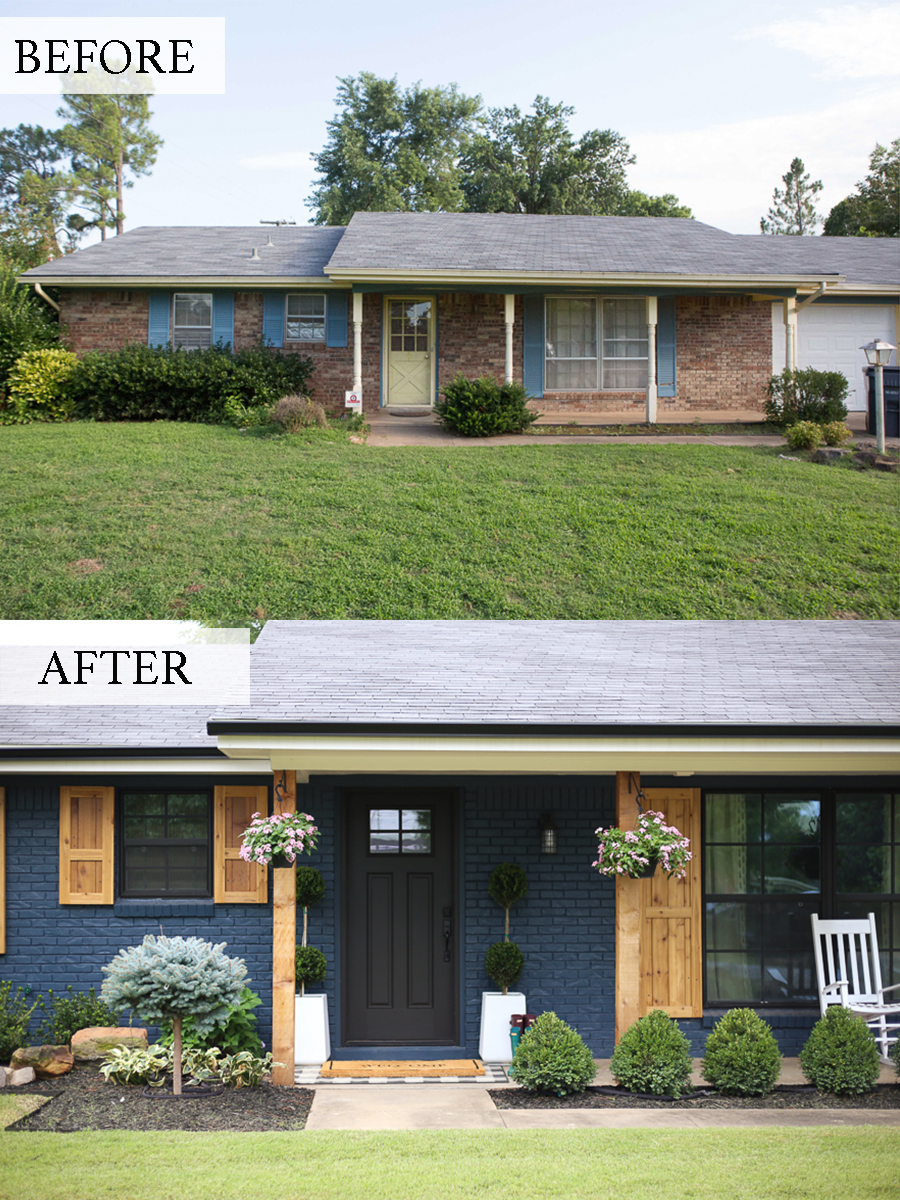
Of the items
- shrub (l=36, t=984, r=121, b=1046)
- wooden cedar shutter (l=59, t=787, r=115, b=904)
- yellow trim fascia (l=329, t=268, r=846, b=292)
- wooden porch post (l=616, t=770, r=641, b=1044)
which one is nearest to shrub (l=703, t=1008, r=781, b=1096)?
wooden porch post (l=616, t=770, r=641, b=1044)

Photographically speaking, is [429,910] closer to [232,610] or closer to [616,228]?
[232,610]

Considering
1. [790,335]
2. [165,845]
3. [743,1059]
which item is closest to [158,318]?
[790,335]

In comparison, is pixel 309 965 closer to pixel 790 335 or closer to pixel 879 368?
pixel 879 368

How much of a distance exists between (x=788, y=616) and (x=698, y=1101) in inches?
218

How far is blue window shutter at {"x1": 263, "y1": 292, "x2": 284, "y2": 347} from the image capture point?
18594 millimetres

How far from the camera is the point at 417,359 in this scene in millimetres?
18750

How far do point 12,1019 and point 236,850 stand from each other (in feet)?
5.76

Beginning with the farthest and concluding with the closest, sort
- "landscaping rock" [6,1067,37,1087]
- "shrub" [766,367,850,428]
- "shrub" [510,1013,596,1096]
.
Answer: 1. "shrub" [766,367,850,428]
2. "landscaping rock" [6,1067,37,1087]
3. "shrub" [510,1013,596,1096]

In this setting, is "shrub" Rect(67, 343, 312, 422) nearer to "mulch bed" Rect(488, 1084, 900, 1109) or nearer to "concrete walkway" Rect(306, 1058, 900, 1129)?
"concrete walkway" Rect(306, 1058, 900, 1129)

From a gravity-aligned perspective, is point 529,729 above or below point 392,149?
below

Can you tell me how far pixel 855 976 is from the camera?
7.17 m

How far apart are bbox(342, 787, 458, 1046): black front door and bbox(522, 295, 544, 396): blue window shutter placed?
1210 centimetres

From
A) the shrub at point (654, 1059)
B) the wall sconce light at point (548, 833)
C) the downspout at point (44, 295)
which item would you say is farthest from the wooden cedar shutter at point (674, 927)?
the downspout at point (44, 295)

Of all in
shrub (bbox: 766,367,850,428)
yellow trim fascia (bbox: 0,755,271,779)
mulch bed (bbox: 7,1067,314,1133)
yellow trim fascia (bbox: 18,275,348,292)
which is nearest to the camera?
mulch bed (bbox: 7,1067,314,1133)
